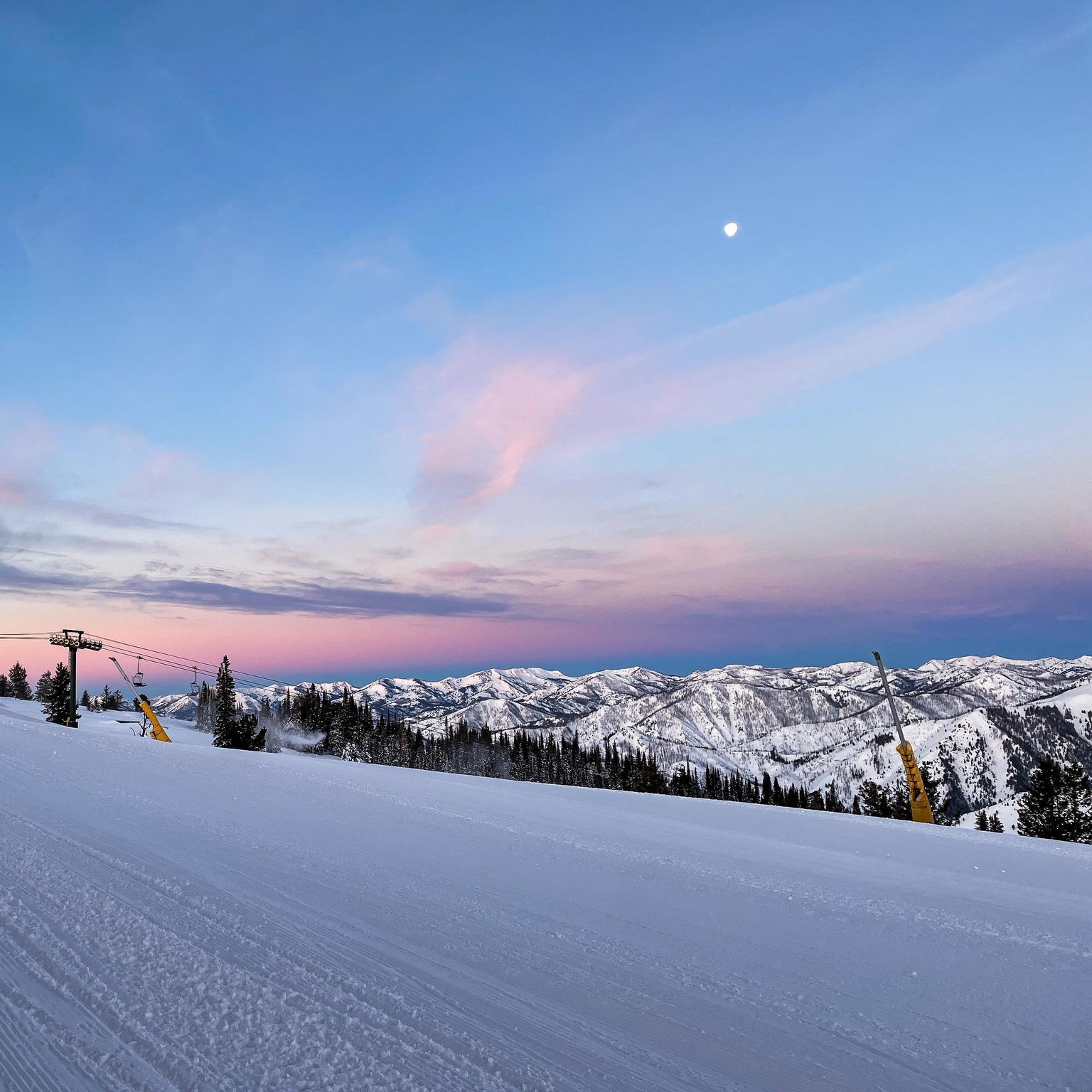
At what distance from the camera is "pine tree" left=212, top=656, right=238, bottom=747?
68125mm

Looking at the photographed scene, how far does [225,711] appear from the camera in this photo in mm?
76625

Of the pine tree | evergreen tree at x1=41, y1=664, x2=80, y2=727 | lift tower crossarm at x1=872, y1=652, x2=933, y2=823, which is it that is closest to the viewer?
lift tower crossarm at x1=872, y1=652, x2=933, y2=823

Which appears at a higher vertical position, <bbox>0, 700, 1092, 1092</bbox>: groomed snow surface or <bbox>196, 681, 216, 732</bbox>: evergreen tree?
<bbox>0, 700, 1092, 1092</bbox>: groomed snow surface

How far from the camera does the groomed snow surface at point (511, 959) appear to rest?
2803 mm

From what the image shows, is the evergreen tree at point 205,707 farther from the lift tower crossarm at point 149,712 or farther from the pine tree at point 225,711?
the lift tower crossarm at point 149,712

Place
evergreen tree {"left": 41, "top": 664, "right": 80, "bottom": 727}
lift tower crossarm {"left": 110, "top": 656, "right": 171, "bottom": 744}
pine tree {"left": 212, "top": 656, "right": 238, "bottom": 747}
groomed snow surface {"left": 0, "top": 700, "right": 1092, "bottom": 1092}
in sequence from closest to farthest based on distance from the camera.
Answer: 1. groomed snow surface {"left": 0, "top": 700, "right": 1092, "bottom": 1092}
2. lift tower crossarm {"left": 110, "top": 656, "right": 171, "bottom": 744}
3. pine tree {"left": 212, "top": 656, "right": 238, "bottom": 747}
4. evergreen tree {"left": 41, "top": 664, "right": 80, "bottom": 727}

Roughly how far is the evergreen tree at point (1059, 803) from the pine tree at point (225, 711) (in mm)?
72496

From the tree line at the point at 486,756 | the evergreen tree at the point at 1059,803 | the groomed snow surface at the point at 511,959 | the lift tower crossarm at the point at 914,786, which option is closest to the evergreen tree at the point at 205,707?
the tree line at the point at 486,756

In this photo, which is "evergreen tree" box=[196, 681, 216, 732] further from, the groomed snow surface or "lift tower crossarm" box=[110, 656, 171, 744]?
the groomed snow surface

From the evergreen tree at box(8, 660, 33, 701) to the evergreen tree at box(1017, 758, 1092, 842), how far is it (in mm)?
160485

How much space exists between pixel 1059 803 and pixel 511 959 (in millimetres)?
64568

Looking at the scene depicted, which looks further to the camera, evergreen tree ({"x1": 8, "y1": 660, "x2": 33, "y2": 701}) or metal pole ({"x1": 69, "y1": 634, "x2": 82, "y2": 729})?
evergreen tree ({"x1": 8, "y1": 660, "x2": 33, "y2": 701})

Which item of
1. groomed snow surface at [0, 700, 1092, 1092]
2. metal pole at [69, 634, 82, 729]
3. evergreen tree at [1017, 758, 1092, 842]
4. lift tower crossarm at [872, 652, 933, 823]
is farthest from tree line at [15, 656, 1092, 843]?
groomed snow surface at [0, 700, 1092, 1092]

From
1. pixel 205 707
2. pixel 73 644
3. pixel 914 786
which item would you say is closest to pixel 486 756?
pixel 205 707
